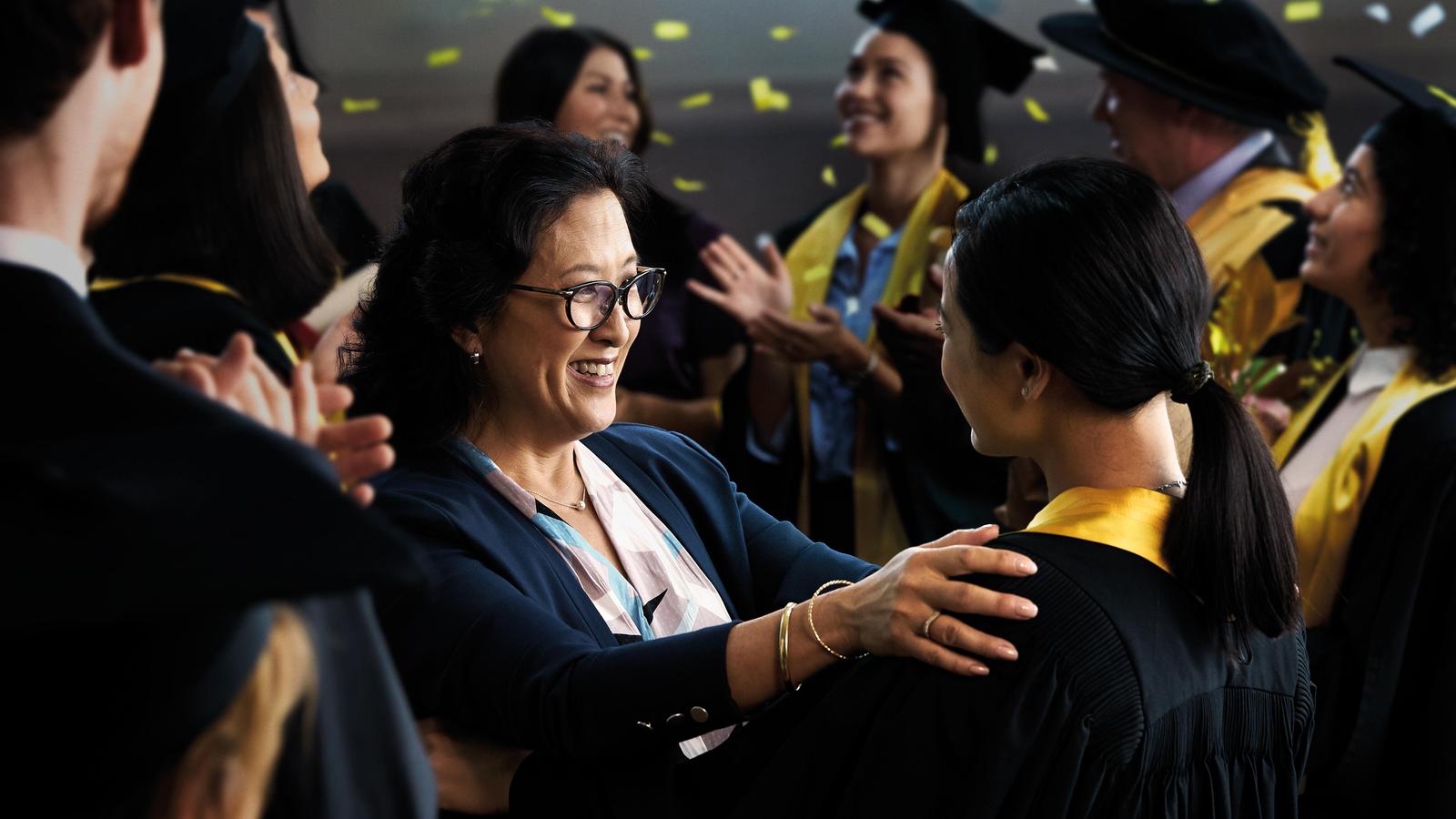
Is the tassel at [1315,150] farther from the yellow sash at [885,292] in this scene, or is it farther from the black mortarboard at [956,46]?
the yellow sash at [885,292]

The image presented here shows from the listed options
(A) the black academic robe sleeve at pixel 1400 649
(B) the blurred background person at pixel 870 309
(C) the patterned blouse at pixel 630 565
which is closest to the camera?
(C) the patterned blouse at pixel 630 565

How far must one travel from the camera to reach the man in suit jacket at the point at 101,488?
67cm

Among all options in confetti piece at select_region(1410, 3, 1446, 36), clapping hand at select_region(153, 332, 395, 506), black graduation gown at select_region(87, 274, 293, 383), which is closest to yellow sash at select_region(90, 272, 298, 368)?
black graduation gown at select_region(87, 274, 293, 383)

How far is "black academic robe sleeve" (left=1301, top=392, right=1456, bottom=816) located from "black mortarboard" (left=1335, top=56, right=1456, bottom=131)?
448mm

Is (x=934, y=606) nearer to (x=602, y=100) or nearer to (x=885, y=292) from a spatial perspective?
(x=885, y=292)

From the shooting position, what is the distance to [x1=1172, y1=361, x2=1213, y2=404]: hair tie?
1.21 meters

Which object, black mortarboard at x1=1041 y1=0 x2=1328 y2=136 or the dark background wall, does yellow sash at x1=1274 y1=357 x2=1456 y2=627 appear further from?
the dark background wall

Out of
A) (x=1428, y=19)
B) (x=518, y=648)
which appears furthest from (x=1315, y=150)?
(x=518, y=648)

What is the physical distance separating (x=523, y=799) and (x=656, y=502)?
0.41 metres

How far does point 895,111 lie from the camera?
315 centimetres

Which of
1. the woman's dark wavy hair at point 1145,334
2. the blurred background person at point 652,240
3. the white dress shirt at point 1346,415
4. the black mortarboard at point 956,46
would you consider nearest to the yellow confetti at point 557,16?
the blurred background person at point 652,240

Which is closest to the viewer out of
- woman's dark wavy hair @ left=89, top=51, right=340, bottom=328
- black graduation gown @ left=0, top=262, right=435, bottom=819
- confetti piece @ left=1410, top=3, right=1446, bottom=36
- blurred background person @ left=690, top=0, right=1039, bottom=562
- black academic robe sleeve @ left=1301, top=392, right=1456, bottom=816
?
black graduation gown @ left=0, top=262, right=435, bottom=819

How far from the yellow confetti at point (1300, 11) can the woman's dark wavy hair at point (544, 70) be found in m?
1.87

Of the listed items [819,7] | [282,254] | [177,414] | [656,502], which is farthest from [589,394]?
[819,7]
